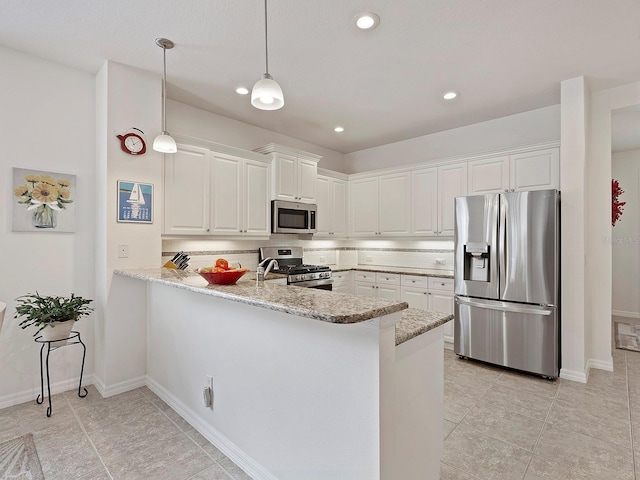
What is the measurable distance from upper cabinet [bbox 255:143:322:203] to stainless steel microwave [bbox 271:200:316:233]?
8 centimetres

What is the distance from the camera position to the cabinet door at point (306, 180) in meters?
4.42

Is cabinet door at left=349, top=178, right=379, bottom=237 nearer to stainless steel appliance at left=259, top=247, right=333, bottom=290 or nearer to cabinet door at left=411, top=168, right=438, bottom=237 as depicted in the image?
cabinet door at left=411, top=168, right=438, bottom=237

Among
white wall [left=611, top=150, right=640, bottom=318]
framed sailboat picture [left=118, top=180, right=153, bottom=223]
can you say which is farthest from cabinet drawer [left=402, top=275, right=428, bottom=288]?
white wall [left=611, top=150, right=640, bottom=318]

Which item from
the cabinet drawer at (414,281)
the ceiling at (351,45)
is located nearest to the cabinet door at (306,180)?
the ceiling at (351,45)

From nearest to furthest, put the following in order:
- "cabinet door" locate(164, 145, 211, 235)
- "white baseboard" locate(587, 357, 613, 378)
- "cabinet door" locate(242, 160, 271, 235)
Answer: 1. "cabinet door" locate(164, 145, 211, 235)
2. "white baseboard" locate(587, 357, 613, 378)
3. "cabinet door" locate(242, 160, 271, 235)

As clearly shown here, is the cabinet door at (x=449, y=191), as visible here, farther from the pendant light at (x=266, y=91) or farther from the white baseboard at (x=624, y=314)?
the white baseboard at (x=624, y=314)

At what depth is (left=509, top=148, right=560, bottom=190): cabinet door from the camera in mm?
3490

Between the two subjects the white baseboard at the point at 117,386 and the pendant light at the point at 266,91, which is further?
the white baseboard at the point at 117,386

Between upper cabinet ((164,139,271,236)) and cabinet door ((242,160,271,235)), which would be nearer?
upper cabinet ((164,139,271,236))

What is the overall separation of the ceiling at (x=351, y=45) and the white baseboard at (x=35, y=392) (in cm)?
265

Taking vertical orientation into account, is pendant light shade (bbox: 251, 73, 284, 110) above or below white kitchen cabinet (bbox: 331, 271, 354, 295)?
above

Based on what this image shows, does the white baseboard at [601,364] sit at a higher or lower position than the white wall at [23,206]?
lower

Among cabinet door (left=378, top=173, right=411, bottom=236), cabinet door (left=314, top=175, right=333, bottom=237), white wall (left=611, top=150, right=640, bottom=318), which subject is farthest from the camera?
white wall (left=611, top=150, right=640, bottom=318)

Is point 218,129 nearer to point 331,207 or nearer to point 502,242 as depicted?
point 331,207
